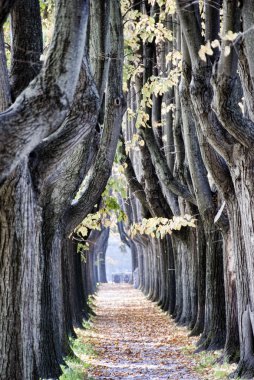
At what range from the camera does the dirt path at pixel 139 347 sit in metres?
12.0

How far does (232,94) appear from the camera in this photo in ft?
27.9

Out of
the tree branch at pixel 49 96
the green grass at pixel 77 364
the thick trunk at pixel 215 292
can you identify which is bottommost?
the green grass at pixel 77 364

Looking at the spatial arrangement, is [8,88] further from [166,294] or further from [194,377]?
[166,294]

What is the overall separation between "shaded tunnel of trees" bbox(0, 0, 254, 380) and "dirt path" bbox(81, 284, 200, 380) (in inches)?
31.9

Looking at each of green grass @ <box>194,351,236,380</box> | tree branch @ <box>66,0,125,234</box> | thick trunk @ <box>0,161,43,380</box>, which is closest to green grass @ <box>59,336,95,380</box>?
green grass @ <box>194,351,236,380</box>

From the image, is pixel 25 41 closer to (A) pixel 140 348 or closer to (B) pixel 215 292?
(B) pixel 215 292

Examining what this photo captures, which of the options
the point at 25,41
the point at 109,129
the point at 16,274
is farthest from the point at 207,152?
the point at 16,274

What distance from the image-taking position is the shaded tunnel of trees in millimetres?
6461

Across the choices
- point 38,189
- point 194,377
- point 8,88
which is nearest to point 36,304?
point 38,189

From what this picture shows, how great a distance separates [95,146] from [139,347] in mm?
5894

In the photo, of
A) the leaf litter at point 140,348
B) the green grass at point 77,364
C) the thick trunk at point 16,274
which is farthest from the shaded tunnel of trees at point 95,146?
the leaf litter at point 140,348

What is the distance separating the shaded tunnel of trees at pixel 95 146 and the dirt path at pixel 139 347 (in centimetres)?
81

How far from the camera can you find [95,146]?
12531 mm

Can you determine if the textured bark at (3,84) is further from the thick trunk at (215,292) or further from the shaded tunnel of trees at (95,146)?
the thick trunk at (215,292)
